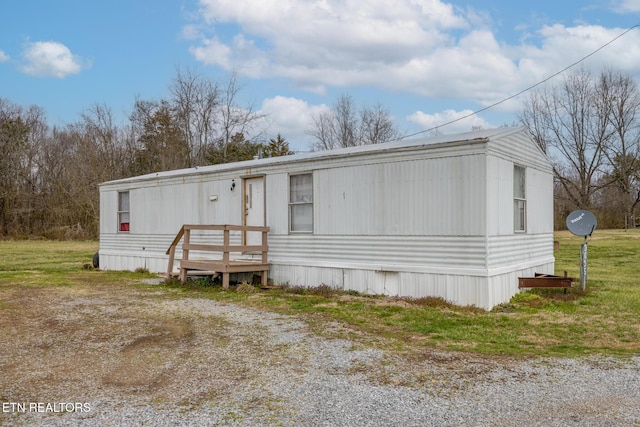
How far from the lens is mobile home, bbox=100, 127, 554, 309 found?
8.58m

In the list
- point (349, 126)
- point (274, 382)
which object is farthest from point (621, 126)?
point (274, 382)

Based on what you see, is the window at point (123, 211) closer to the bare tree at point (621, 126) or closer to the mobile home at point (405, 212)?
the mobile home at point (405, 212)

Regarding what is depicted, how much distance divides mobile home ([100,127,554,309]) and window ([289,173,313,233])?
2cm

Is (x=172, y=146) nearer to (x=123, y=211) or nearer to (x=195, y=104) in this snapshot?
(x=195, y=104)

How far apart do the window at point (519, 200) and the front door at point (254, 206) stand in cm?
522

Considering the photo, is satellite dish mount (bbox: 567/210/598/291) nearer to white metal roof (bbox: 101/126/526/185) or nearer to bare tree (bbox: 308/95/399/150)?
white metal roof (bbox: 101/126/526/185)

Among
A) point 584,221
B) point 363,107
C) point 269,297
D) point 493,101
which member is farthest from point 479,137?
point 363,107

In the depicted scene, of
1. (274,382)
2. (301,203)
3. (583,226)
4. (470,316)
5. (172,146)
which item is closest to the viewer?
(274,382)

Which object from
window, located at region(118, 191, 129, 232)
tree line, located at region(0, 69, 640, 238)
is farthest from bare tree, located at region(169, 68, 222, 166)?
window, located at region(118, 191, 129, 232)

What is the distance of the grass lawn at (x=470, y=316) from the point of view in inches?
238

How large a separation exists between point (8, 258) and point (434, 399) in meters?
20.6

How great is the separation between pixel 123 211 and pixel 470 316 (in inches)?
438

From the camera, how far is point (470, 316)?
7801 mm

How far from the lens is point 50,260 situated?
19.5 metres
